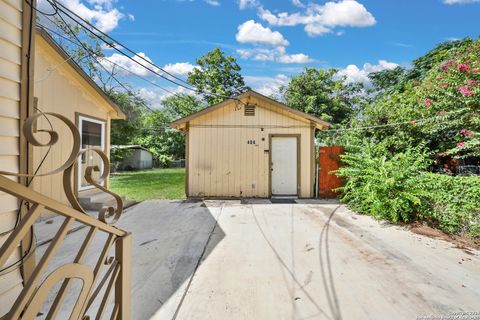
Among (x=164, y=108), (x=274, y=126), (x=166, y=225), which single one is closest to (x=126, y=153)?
(x=164, y=108)

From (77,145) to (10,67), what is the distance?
115 centimetres

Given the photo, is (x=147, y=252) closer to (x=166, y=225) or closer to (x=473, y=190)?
A: (x=166, y=225)

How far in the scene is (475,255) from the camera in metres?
3.63

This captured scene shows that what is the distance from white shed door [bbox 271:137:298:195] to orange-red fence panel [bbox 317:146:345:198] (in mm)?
799

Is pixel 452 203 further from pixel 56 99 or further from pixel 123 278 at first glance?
pixel 56 99

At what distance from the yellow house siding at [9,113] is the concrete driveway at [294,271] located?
1.01 m

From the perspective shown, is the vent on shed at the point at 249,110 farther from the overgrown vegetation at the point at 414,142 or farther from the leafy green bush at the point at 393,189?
the leafy green bush at the point at 393,189

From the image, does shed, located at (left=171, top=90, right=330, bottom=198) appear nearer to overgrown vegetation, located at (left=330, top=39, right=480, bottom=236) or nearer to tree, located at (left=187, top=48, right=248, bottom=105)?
overgrown vegetation, located at (left=330, top=39, right=480, bottom=236)

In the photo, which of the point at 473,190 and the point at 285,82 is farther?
the point at 285,82

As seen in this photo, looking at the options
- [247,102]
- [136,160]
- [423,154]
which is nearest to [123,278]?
[423,154]

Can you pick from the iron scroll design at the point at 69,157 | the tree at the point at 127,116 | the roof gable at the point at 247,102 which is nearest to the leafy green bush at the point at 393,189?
the roof gable at the point at 247,102

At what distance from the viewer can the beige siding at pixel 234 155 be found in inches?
323

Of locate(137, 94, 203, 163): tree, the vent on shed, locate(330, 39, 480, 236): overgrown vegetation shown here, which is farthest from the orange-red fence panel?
locate(137, 94, 203, 163): tree

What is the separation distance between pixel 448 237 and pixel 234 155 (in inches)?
216
